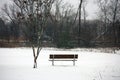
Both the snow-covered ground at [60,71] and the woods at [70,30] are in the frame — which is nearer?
the snow-covered ground at [60,71]

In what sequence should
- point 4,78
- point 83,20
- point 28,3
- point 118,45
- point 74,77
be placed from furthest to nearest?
point 83,20, point 118,45, point 28,3, point 74,77, point 4,78

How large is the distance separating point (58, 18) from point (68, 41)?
32.3 ft

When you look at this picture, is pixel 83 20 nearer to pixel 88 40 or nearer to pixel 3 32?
pixel 88 40

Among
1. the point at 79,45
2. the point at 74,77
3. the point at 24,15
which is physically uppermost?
the point at 24,15

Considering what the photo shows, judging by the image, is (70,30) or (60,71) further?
(70,30)

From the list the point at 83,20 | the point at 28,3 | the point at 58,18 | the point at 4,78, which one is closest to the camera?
the point at 4,78

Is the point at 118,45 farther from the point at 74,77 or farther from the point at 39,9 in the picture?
the point at 74,77

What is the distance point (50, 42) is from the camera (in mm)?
36812

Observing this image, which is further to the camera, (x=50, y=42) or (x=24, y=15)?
(x=50, y=42)

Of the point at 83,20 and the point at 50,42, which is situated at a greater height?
the point at 83,20

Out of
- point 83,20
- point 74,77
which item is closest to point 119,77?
point 74,77

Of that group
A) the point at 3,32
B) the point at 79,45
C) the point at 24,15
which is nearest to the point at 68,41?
the point at 79,45

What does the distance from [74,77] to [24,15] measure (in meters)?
4.90

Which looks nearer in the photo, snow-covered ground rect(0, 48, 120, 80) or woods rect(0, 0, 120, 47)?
snow-covered ground rect(0, 48, 120, 80)
